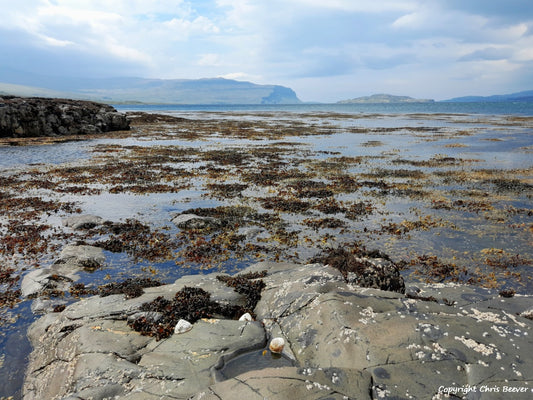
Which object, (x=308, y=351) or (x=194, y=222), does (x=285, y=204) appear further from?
(x=308, y=351)

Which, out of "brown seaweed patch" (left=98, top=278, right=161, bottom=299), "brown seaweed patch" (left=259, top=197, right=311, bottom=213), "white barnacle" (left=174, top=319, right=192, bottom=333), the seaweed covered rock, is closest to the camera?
"white barnacle" (left=174, top=319, right=192, bottom=333)

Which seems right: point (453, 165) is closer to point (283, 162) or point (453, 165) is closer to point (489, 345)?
point (283, 162)

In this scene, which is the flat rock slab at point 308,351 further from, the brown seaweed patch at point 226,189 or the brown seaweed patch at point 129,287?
the brown seaweed patch at point 226,189

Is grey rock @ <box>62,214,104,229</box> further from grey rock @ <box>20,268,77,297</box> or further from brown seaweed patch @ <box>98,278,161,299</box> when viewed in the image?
brown seaweed patch @ <box>98,278,161,299</box>

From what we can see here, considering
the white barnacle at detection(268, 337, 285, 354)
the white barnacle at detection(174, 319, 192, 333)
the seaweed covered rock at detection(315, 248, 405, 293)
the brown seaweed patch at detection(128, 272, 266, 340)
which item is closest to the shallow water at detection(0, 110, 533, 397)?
the brown seaweed patch at detection(128, 272, 266, 340)

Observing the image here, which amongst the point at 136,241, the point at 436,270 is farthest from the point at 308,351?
the point at 136,241

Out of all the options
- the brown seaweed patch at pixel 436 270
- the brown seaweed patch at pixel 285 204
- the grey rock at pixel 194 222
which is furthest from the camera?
the brown seaweed patch at pixel 285 204

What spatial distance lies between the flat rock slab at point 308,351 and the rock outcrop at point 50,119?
55.1 meters

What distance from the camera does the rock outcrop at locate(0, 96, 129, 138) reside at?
49.4m

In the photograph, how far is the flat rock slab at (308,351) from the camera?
16.3 feet

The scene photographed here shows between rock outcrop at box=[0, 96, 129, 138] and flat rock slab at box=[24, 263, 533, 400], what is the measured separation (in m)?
55.1

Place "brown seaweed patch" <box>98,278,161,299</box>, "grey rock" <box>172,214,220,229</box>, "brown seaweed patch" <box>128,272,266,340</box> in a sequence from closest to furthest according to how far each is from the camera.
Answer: "brown seaweed patch" <box>128,272,266,340</box>, "brown seaweed patch" <box>98,278,161,299</box>, "grey rock" <box>172,214,220,229</box>

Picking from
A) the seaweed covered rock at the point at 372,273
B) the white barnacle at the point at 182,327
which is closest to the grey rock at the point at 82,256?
the white barnacle at the point at 182,327

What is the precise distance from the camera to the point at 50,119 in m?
53.6
